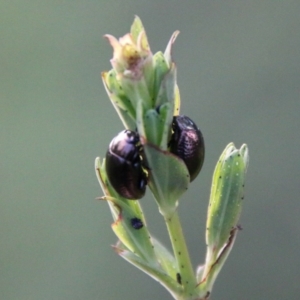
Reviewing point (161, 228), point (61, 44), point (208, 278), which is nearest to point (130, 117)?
point (208, 278)

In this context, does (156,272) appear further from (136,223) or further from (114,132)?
(114,132)

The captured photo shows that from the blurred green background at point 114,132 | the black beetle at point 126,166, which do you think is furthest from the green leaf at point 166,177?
the blurred green background at point 114,132

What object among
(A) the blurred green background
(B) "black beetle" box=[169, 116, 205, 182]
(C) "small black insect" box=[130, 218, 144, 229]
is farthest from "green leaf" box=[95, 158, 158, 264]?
(A) the blurred green background

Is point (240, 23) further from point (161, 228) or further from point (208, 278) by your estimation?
point (208, 278)

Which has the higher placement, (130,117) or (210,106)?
(210,106)

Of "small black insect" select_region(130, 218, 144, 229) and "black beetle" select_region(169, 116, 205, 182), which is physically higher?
"black beetle" select_region(169, 116, 205, 182)

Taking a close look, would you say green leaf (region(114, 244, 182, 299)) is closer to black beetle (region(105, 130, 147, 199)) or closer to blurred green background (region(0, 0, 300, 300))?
black beetle (region(105, 130, 147, 199))
